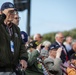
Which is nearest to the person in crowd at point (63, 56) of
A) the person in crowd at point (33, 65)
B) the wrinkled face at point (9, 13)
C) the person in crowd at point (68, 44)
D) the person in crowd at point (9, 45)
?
the person in crowd at point (33, 65)

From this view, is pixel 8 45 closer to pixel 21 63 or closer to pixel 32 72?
pixel 21 63

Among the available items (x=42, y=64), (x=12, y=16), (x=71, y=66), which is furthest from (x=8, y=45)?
(x=71, y=66)

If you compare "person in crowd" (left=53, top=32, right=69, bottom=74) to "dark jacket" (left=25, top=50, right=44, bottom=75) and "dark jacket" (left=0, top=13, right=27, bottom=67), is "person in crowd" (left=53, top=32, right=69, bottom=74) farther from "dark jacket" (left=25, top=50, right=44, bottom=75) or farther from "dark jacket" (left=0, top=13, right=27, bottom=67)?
"dark jacket" (left=0, top=13, right=27, bottom=67)

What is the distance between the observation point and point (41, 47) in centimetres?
1012

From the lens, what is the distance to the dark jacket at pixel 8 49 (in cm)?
555

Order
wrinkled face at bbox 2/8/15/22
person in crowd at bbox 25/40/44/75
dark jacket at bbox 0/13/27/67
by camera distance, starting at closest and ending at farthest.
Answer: dark jacket at bbox 0/13/27/67, wrinkled face at bbox 2/8/15/22, person in crowd at bbox 25/40/44/75

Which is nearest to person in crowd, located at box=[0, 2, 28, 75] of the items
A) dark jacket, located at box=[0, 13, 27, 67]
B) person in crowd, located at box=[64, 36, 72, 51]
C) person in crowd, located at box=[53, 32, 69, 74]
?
dark jacket, located at box=[0, 13, 27, 67]

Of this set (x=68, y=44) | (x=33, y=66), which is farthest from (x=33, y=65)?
(x=68, y=44)

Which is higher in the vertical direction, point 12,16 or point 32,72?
point 12,16

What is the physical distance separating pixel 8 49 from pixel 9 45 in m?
0.07

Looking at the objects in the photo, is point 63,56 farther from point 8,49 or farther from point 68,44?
point 8,49

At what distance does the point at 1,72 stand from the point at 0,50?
1.16ft

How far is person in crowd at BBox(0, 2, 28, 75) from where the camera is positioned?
5.59 meters

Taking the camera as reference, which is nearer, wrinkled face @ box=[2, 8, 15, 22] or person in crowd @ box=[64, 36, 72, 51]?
wrinkled face @ box=[2, 8, 15, 22]
